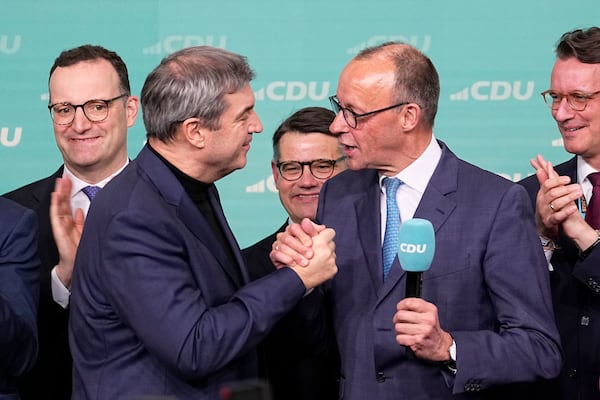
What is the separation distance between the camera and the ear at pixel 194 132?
124 inches

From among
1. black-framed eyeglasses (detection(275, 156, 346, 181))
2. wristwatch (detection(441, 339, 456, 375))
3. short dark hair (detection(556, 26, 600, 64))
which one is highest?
short dark hair (detection(556, 26, 600, 64))

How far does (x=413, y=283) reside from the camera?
2.90 meters

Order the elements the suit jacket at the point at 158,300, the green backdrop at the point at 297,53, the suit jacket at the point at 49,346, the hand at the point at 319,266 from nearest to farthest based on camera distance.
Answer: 1. the suit jacket at the point at 158,300
2. the hand at the point at 319,266
3. the suit jacket at the point at 49,346
4. the green backdrop at the point at 297,53

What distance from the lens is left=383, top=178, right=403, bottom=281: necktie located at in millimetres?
3383

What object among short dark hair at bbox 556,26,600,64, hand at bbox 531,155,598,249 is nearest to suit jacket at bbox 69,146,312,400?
hand at bbox 531,155,598,249

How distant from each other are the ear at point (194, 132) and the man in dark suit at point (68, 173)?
838 mm

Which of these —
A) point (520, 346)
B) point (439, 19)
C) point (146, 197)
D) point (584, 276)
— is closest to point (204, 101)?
point (146, 197)

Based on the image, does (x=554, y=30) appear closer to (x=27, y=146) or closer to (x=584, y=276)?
(x=584, y=276)

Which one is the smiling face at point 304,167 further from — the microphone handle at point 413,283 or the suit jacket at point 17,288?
the microphone handle at point 413,283

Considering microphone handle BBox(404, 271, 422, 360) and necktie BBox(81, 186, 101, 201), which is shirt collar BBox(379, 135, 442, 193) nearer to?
microphone handle BBox(404, 271, 422, 360)

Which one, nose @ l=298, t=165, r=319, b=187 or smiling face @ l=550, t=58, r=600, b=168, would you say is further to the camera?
nose @ l=298, t=165, r=319, b=187

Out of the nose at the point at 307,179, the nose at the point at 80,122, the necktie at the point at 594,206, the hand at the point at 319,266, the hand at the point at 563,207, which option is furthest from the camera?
the nose at the point at 307,179

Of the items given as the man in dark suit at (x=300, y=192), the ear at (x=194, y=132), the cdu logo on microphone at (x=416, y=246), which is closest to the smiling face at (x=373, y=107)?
the ear at (x=194, y=132)

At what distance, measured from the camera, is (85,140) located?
416 centimetres
